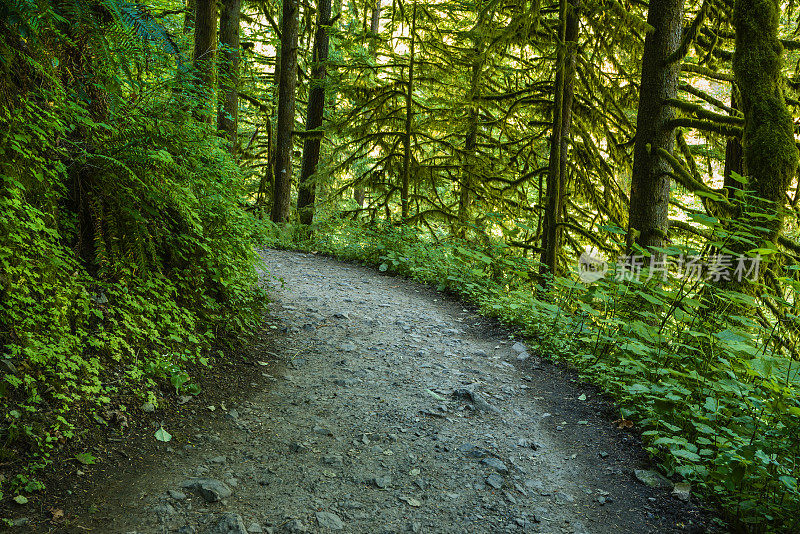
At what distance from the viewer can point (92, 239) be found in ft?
12.7

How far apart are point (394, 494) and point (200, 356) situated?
2.22 metres

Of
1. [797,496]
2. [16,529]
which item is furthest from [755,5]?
[16,529]

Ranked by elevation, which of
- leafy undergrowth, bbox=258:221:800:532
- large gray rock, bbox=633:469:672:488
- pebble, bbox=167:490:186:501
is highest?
leafy undergrowth, bbox=258:221:800:532

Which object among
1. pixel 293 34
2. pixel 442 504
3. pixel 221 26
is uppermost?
pixel 293 34

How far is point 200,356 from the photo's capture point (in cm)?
429

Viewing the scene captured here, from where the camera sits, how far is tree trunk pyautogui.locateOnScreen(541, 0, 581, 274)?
793 centimetres

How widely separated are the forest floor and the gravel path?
0.01 metres

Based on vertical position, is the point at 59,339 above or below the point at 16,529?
above

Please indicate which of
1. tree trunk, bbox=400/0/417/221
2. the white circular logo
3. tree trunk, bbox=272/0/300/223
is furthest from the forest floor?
tree trunk, bbox=272/0/300/223

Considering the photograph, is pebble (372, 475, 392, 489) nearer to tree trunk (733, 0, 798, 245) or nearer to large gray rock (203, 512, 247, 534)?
large gray rock (203, 512, 247, 534)

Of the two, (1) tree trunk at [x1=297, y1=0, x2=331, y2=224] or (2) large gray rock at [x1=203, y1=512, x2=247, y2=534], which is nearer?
(2) large gray rock at [x1=203, y1=512, x2=247, y2=534]

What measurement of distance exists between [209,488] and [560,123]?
7.61 m

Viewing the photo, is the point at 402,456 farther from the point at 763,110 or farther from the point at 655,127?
the point at 655,127

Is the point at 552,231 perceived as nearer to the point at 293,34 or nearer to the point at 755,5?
the point at 755,5
